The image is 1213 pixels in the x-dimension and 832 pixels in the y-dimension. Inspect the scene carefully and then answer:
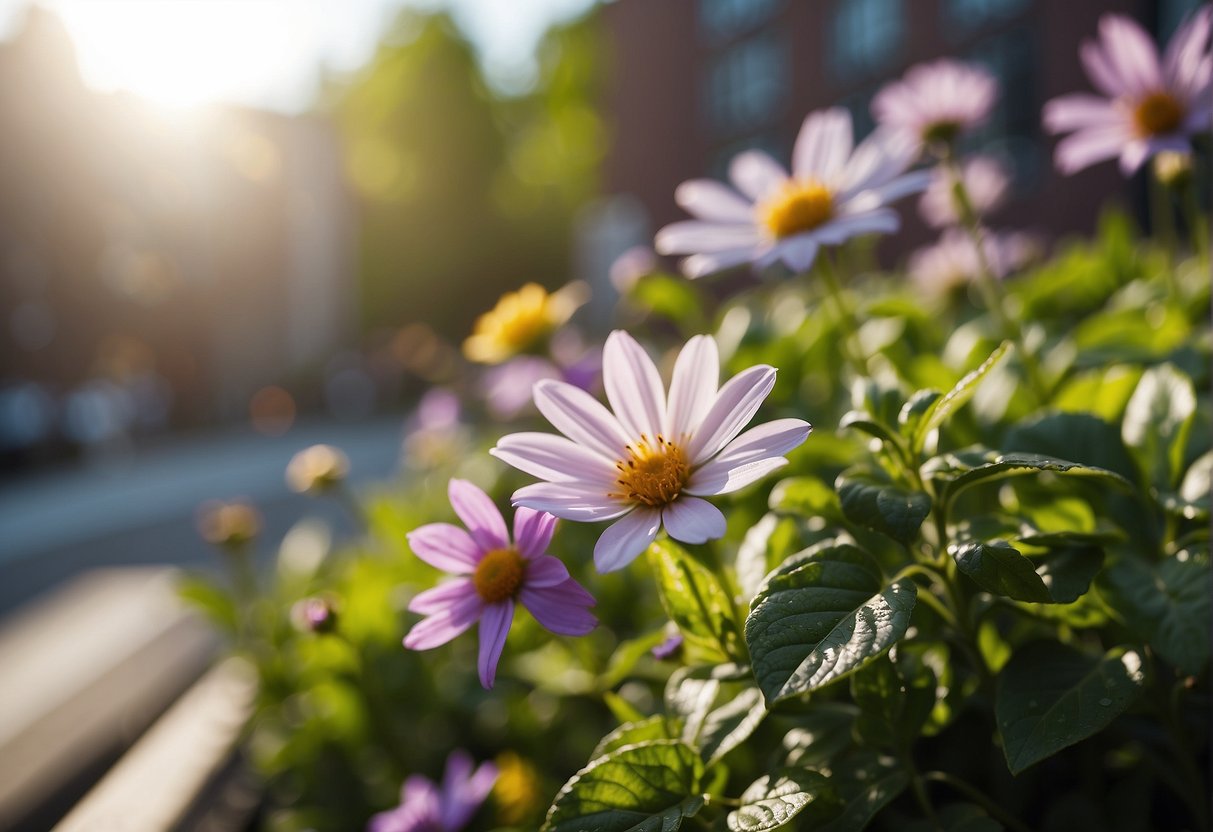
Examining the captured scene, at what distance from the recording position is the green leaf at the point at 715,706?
50cm

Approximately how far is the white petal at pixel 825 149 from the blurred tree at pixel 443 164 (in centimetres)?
1877

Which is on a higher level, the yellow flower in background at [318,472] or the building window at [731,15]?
the building window at [731,15]

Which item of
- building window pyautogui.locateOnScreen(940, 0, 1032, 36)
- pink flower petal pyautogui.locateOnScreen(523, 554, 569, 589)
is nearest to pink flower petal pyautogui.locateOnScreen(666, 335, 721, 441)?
pink flower petal pyautogui.locateOnScreen(523, 554, 569, 589)

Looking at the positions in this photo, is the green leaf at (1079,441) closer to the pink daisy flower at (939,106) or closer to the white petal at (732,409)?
the white petal at (732,409)

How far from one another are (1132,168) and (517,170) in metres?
22.2

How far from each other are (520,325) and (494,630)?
59 centimetres

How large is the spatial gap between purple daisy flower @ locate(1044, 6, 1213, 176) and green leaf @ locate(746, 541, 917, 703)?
1.48 ft

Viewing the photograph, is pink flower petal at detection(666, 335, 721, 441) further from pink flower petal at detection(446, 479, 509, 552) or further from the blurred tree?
the blurred tree

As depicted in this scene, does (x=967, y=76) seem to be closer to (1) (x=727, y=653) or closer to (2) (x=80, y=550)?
(1) (x=727, y=653)

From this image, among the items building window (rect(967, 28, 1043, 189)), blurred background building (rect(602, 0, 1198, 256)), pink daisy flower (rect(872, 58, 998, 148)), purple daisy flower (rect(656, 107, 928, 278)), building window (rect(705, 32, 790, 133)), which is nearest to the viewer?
purple daisy flower (rect(656, 107, 928, 278))

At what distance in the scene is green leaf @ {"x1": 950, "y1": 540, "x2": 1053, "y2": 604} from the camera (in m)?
0.42

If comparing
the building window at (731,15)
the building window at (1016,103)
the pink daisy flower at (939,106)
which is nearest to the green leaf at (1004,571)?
the pink daisy flower at (939,106)

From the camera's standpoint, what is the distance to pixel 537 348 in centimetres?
109

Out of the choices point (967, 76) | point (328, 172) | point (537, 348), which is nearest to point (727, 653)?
point (537, 348)
